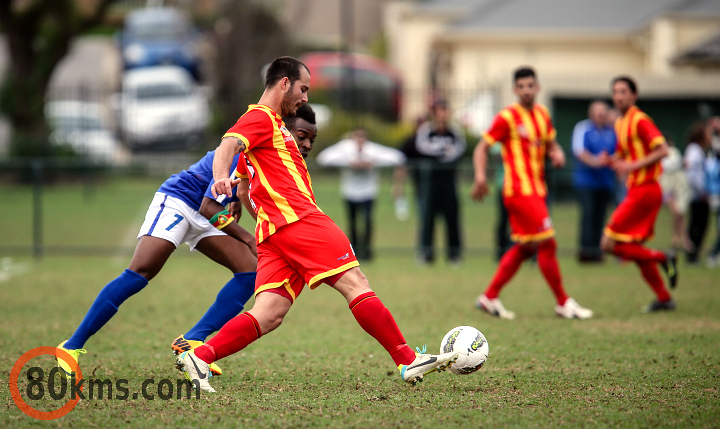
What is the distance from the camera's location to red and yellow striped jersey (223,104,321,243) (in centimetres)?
472

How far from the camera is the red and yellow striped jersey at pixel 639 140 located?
7.95 metres

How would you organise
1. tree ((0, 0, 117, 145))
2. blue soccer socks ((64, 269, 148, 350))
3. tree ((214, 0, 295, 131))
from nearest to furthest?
1. blue soccer socks ((64, 269, 148, 350))
2. tree ((0, 0, 117, 145))
3. tree ((214, 0, 295, 131))

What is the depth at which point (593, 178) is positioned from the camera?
1220 cm

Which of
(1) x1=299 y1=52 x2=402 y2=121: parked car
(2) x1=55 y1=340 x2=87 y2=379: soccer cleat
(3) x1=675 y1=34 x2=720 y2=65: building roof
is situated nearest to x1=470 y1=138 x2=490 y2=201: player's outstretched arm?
(2) x1=55 y1=340 x2=87 y2=379: soccer cleat

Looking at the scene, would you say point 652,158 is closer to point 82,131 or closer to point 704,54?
point 704,54

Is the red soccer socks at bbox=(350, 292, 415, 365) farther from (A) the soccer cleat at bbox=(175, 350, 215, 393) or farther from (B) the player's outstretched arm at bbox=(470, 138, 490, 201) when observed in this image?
(B) the player's outstretched arm at bbox=(470, 138, 490, 201)

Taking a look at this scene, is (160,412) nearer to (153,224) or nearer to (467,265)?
(153,224)

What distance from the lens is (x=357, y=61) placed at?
97.1ft

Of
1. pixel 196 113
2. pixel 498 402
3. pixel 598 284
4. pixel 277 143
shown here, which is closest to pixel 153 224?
pixel 277 143

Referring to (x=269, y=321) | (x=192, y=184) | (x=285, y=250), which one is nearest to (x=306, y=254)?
(x=285, y=250)

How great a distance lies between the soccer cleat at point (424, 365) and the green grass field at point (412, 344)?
15 centimetres

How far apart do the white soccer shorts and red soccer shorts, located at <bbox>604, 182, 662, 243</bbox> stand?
174 inches

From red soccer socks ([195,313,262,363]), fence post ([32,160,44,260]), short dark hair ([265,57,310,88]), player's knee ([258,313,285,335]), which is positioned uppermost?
short dark hair ([265,57,310,88])

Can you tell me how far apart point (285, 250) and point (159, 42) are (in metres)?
27.4
